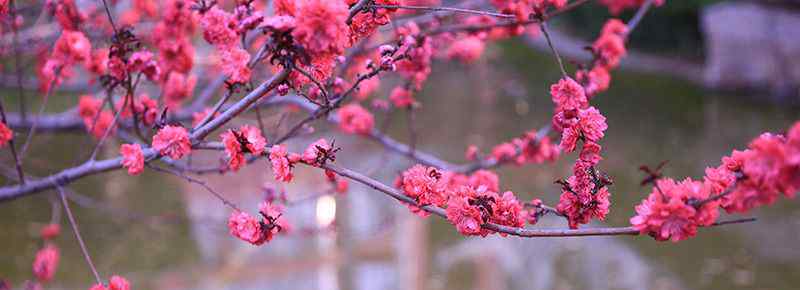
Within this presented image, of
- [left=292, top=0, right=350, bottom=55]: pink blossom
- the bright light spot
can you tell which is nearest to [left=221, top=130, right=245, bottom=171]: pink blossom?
[left=292, top=0, right=350, bottom=55]: pink blossom

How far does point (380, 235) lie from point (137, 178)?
2.30 metres

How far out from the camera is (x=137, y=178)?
5926mm

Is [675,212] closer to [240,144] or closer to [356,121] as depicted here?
[240,144]

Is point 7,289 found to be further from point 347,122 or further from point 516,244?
point 516,244

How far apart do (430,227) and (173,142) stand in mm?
3442

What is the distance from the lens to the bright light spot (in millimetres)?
4823

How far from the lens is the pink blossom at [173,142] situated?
1534mm

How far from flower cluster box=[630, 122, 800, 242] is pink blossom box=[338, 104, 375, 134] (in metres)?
1.61

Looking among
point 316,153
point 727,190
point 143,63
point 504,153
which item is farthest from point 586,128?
point 504,153

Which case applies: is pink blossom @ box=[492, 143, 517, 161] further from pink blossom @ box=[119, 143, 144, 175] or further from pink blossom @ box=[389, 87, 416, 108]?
pink blossom @ box=[119, 143, 144, 175]

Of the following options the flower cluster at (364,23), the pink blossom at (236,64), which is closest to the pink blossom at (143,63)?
the pink blossom at (236,64)

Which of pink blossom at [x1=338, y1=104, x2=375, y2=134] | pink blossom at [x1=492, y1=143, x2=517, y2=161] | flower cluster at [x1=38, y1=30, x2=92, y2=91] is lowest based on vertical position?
flower cluster at [x1=38, y1=30, x2=92, y2=91]

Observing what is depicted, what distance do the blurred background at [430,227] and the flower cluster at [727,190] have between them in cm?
144

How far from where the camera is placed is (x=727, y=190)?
1.11 m
